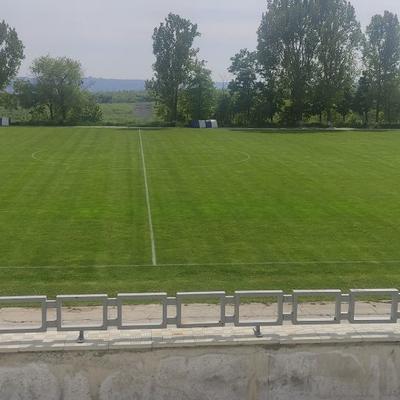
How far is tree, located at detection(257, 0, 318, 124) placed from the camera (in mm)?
71688

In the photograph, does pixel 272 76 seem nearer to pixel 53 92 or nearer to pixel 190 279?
pixel 53 92

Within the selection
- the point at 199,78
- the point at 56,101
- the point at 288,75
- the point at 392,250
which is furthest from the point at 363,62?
the point at 392,250

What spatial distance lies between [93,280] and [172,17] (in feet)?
203

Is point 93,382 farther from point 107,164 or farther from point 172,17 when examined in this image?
point 172,17

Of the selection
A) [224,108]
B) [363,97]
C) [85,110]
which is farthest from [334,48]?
[85,110]

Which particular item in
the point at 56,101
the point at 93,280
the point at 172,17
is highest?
the point at 172,17

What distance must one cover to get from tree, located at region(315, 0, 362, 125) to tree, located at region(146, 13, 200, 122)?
14.7 meters

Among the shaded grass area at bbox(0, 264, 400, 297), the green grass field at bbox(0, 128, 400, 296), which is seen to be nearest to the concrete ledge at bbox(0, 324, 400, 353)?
the shaded grass area at bbox(0, 264, 400, 297)

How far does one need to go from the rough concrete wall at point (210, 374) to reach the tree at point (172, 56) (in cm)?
6649

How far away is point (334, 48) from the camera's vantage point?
71.9 m

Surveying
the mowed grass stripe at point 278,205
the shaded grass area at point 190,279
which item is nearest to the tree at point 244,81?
the mowed grass stripe at point 278,205

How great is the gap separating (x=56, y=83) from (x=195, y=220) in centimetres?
5914

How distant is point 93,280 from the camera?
53.4 feet

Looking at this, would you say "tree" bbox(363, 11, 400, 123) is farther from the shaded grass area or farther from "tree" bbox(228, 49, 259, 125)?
the shaded grass area
